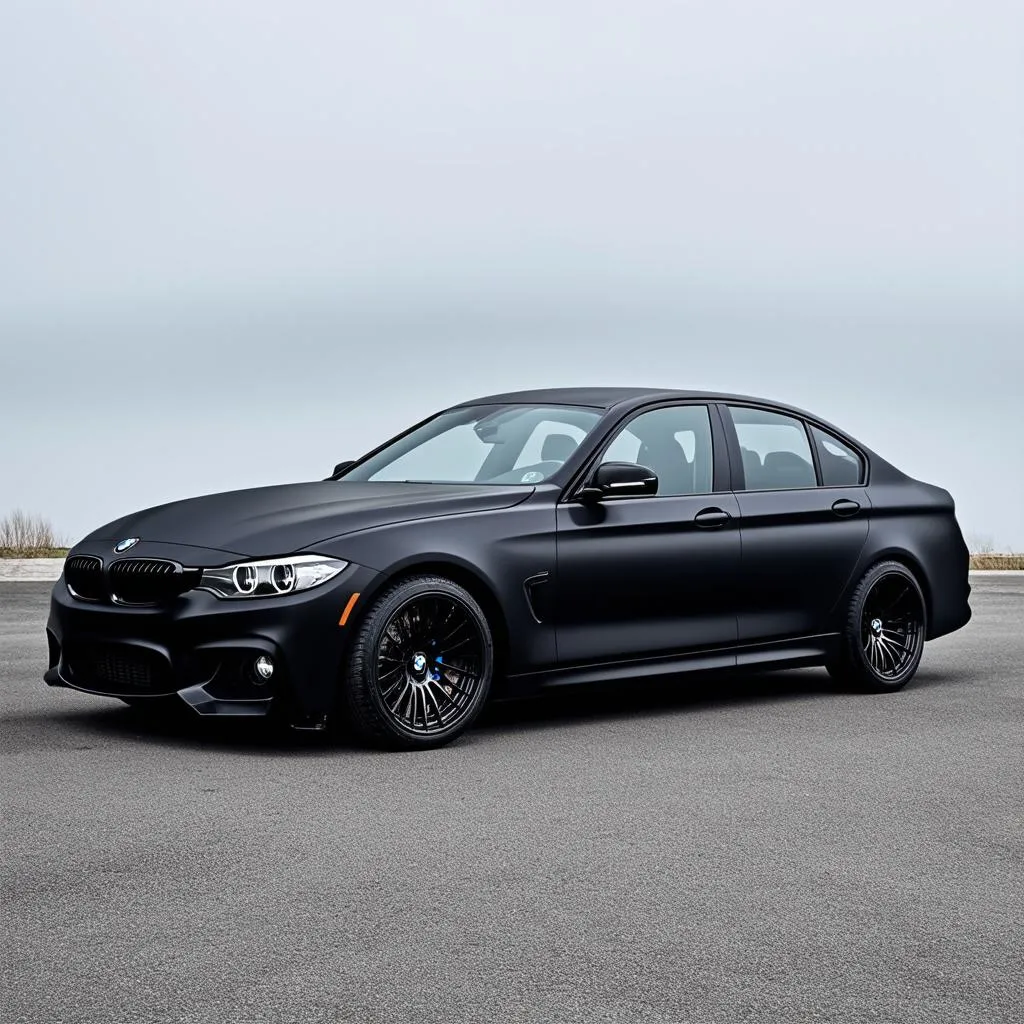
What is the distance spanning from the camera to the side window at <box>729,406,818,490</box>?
8.87 metres

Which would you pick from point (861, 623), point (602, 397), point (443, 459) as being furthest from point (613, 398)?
point (861, 623)

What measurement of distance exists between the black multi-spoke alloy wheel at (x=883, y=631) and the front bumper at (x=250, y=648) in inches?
126

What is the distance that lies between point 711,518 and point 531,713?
138cm

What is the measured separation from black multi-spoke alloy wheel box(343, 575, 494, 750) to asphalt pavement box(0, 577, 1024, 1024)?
0.16 metres

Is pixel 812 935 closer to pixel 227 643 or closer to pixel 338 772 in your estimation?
pixel 338 772

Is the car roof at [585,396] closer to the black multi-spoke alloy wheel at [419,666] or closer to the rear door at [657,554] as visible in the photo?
→ the rear door at [657,554]

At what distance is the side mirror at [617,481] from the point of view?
7793mm

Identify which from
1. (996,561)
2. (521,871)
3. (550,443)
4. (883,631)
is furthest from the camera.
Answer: (996,561)

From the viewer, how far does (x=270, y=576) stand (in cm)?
700

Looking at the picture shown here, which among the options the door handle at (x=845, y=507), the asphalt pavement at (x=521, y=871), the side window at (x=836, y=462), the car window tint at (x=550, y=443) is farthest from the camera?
the side window at (x=836, y=462)

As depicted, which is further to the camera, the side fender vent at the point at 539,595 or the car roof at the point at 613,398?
the car roof at the point at 613,398

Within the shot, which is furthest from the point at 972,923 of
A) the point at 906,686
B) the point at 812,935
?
the point at 906,686

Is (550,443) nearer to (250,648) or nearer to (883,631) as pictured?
(250,648)

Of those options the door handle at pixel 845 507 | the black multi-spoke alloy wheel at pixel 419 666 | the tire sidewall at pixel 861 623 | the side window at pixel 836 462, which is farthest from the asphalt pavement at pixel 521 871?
the side window at pixel 836 462
